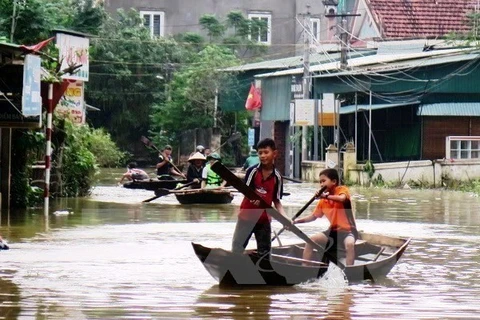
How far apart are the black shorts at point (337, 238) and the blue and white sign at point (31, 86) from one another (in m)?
8.36

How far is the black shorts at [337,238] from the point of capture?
14305 millimetres

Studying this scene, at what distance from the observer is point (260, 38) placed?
65188 millimetres

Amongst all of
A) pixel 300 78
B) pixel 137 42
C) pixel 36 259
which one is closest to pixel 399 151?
pixel 300 78

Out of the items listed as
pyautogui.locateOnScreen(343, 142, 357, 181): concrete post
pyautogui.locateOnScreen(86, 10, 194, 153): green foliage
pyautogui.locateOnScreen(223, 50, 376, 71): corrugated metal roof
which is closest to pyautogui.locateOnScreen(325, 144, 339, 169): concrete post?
pyautogui.locateOnScreen(343, 142, 357, 181): concrete post

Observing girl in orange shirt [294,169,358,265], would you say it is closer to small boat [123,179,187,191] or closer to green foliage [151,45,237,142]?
small boat [123,179,187,191]

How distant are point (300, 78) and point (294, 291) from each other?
114ft

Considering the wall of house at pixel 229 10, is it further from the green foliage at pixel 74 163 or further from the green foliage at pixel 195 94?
the green foliage at pixel 74 163

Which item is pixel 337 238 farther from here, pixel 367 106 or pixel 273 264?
pixel 367 106

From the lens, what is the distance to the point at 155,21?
2544 inches

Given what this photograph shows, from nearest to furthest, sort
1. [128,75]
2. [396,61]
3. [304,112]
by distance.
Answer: [396,61] < [304,112] < [128,75]

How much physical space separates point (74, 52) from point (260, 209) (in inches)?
721

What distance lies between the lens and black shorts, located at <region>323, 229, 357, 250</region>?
14.3 m

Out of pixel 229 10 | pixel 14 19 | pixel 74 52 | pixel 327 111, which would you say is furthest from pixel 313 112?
pixel 229 10

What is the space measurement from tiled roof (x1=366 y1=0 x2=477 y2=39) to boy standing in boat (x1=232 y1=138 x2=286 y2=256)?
40170mm
